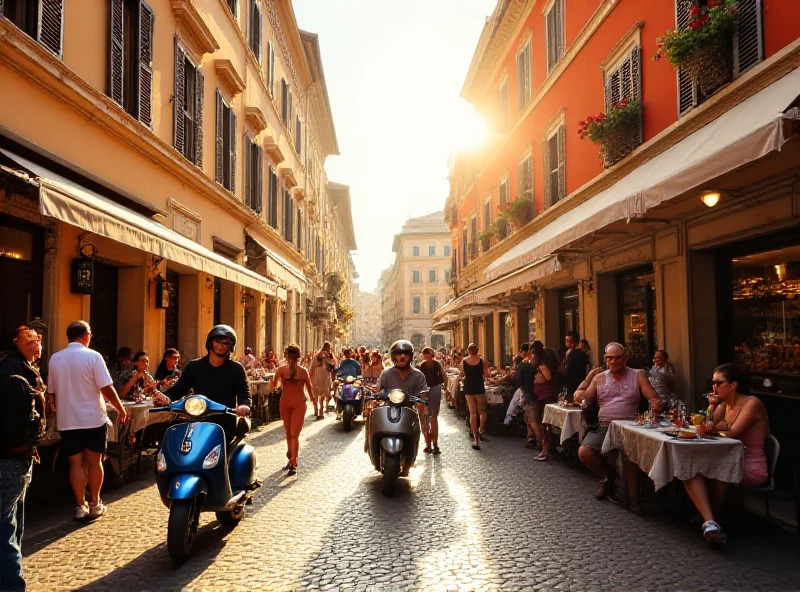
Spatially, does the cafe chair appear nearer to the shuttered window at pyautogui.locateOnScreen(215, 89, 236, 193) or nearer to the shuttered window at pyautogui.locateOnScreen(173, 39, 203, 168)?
the shuttered window at pyautogui.locateOnScreen(173, 39, 203, 168)

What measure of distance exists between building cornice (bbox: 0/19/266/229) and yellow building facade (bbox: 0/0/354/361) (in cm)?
2

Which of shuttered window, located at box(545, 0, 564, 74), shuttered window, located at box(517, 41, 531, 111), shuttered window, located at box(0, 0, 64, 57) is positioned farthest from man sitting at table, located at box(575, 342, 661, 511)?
shuttered window, located at box(517, 41, 531, 111)

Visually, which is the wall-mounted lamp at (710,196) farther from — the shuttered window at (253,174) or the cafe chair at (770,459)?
the shuttered window at (253,174)

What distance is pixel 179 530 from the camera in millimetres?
5027

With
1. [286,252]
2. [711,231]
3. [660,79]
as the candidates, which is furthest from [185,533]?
[286,252]

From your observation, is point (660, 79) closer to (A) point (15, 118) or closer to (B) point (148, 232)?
(B) point (148, 232)

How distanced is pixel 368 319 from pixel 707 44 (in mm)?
161294

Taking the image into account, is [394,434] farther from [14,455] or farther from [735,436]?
[14,455]

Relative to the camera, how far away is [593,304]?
14148 mm

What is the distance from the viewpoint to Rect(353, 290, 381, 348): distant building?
150512 mm

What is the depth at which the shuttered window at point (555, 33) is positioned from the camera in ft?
54.0

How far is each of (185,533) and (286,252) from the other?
839 inches

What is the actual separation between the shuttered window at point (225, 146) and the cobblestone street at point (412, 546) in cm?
975

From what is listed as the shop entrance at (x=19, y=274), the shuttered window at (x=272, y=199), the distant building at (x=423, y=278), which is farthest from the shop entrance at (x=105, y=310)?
the distant building at (x=423, y=278)
